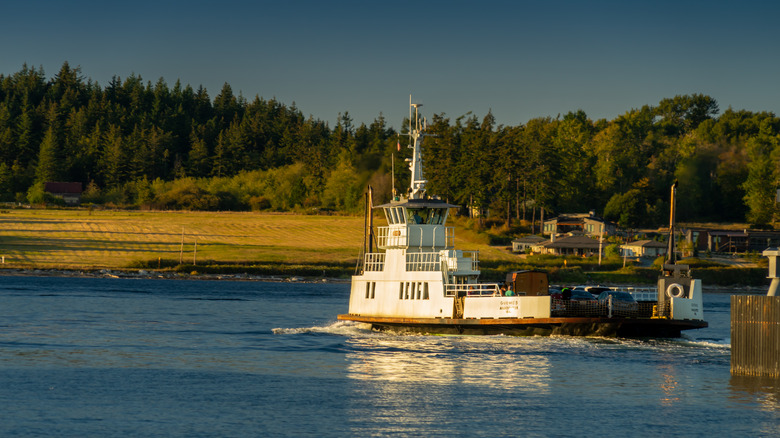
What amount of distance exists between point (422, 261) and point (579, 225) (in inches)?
3420

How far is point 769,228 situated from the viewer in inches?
5266

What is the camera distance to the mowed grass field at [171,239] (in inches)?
4284

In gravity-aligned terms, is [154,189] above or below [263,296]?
above

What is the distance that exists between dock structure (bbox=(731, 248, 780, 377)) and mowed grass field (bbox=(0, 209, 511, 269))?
264ft

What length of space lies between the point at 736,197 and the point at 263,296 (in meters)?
88.6

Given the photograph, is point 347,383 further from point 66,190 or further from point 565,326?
point 66,190

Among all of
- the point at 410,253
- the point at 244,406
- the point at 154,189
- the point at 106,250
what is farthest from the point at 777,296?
the point at 154,189

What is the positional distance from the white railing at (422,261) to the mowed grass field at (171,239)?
6187 cm

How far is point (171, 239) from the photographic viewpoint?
397 ft

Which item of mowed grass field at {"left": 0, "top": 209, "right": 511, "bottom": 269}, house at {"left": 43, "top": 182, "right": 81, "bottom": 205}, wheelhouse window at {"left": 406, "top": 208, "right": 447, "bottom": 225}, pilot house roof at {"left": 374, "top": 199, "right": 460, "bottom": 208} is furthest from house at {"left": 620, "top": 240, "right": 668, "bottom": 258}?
house at {"left": 43, "top": 182, "right": 81, "bottom": 205}

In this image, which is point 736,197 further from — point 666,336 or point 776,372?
point 776,372

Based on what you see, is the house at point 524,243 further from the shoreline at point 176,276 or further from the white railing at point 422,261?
the white railing at point 422,261

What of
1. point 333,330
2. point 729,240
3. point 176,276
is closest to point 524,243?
point 729,240

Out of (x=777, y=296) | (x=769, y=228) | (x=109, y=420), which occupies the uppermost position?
(x=769, y=228)
